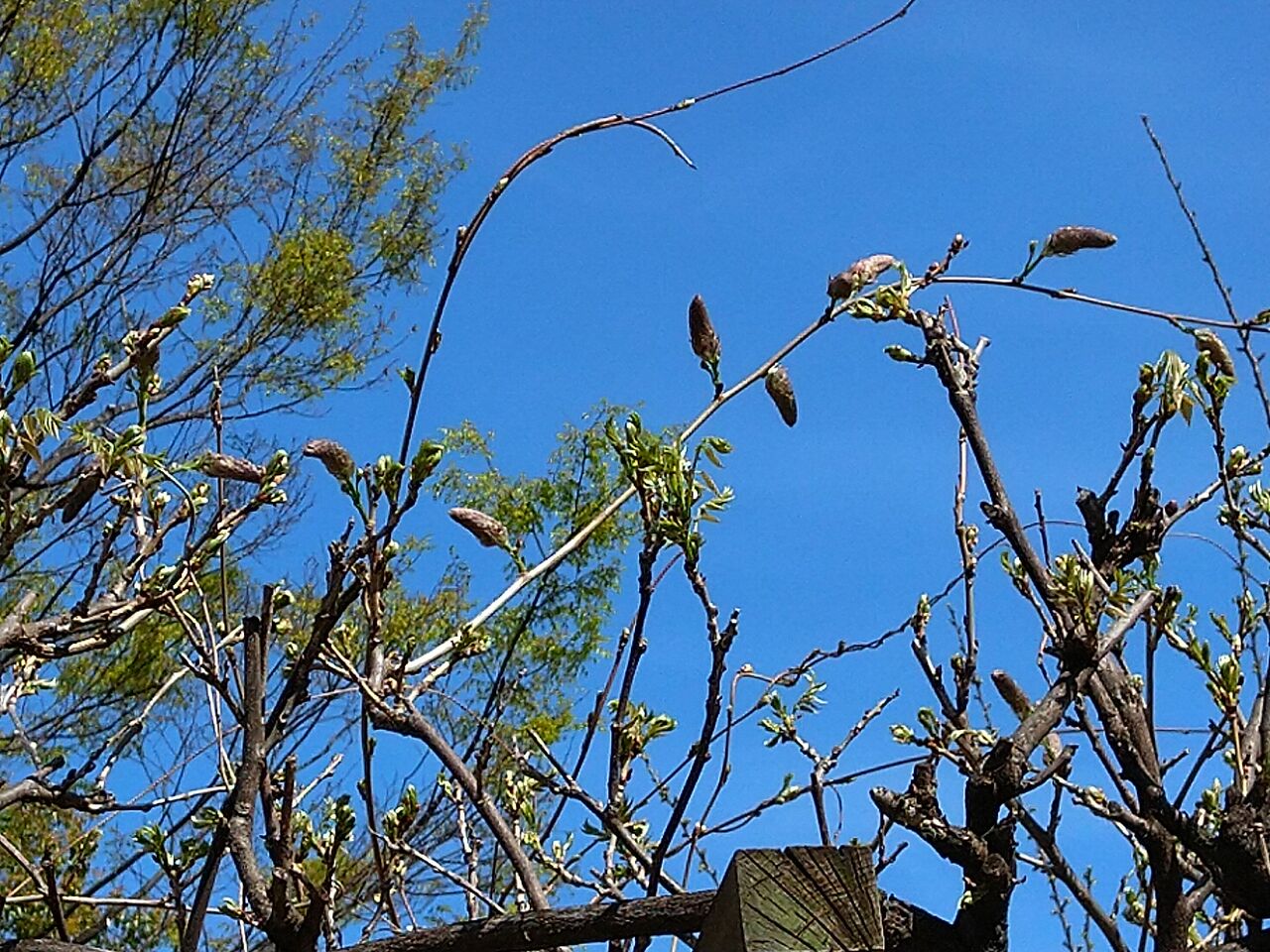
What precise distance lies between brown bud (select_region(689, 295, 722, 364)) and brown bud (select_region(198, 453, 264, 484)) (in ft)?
1.52

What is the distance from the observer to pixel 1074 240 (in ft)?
4.51

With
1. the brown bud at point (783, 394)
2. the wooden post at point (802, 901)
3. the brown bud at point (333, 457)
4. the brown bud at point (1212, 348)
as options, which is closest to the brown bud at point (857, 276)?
the brown bud at point (783, 394)

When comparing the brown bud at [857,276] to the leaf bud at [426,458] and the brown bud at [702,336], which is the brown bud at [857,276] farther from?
the leaf bud at [426,458]

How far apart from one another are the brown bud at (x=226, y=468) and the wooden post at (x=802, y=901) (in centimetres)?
76

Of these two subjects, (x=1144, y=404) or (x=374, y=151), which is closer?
(x=1144, y=404)

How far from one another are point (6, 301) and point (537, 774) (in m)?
4.33

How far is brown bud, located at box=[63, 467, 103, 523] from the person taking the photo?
4.43 feet

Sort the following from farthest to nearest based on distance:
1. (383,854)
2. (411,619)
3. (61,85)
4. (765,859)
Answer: (61,85) → (411,619) → (383,854) → (765,859)

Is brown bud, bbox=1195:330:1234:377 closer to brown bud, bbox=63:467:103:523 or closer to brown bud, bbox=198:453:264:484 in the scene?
brown bud, bbox=198:453:264:484

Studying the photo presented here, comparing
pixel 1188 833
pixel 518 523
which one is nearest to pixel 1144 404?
pixel 1188 833

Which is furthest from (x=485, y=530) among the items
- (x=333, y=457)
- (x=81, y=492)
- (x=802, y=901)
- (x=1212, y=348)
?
(x=1212, y=348)

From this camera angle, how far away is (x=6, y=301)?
494 cm

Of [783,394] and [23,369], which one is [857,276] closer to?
[783,394]

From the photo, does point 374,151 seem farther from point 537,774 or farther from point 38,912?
point 537,774
